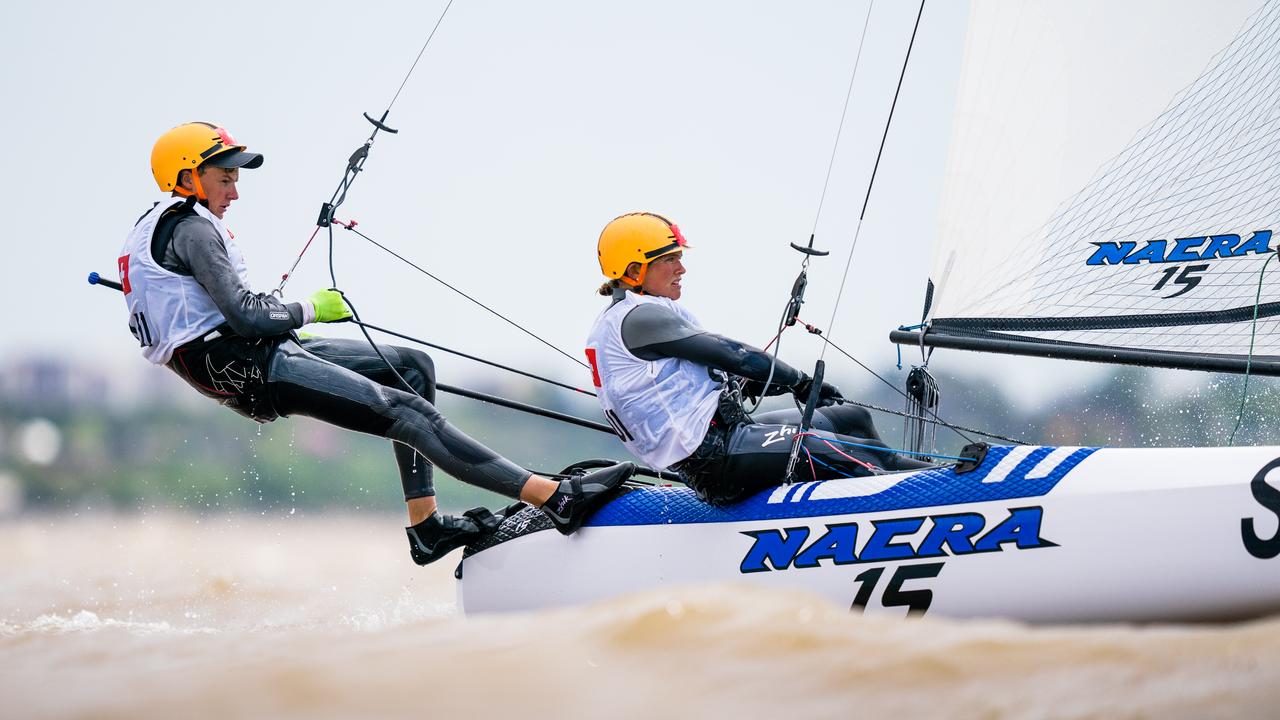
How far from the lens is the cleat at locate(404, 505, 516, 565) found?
163 inches

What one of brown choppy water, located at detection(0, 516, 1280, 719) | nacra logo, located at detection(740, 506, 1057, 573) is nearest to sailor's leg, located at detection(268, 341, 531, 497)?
brown choppy water, located at detection(0, 516, 1280, 719)

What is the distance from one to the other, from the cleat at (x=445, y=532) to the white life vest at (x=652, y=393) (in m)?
0.62

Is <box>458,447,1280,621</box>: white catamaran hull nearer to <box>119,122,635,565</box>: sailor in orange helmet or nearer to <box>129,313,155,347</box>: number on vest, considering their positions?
<box>119,122,635,565</box>: sailor in orange helmet

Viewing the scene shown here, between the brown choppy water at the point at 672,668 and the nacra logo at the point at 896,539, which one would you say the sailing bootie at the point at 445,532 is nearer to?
the brown choppy water at the point at 672,668

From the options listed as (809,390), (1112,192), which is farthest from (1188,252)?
(809,390)

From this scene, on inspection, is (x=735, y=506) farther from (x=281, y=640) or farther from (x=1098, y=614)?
(x=281, y=640)

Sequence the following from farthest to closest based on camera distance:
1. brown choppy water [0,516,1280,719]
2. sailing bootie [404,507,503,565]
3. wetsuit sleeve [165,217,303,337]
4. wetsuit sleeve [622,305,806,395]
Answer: sailing bootie [404,507,503,565], wetsuit sleeve [165,217,303,337], wetsuit sleeve [622,305,806,395], brown choppy water [0,516,1280,719]

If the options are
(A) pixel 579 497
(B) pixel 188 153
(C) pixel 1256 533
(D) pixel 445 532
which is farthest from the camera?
(D) pixel 445 532

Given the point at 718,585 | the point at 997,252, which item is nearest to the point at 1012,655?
the point at 718,585

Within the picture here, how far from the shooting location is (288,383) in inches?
153

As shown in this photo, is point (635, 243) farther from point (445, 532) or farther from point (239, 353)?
point (239, 353)

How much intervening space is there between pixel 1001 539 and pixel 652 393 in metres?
1.04

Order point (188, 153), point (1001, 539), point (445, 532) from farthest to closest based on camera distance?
point (445, 532), point (188, 153), point (1001, 539)

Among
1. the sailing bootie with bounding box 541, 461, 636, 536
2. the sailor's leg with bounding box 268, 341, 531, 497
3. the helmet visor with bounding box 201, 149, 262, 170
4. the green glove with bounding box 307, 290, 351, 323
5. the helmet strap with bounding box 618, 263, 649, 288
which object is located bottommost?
the sailing bootie with bounding box 541, 461, 636, 536
